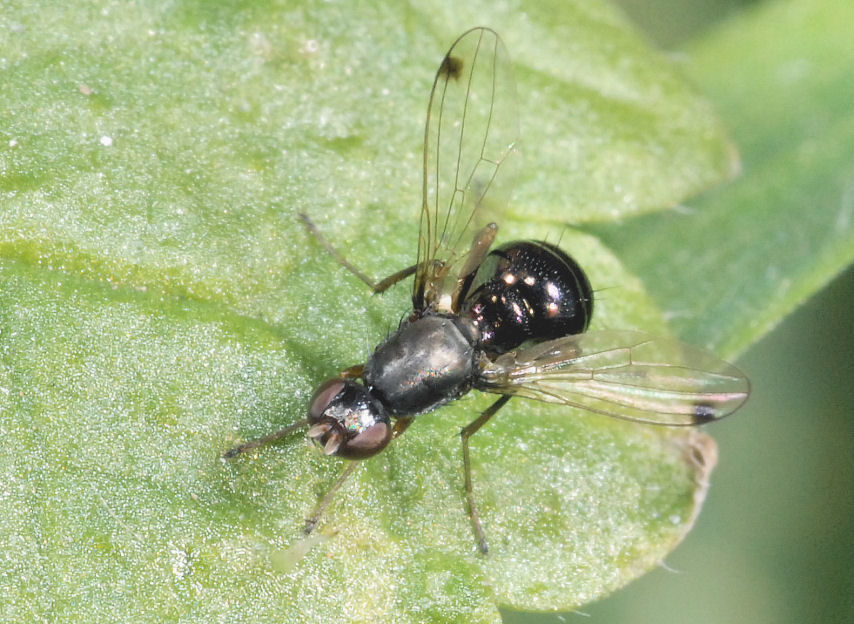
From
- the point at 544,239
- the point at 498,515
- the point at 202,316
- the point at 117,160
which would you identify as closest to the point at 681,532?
the point at 498,515

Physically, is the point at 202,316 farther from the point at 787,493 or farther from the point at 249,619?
the point at 787,493

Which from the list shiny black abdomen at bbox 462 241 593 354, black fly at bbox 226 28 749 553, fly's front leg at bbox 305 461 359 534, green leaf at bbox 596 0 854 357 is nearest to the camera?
fly's front leg at bbox 305 461 359 534

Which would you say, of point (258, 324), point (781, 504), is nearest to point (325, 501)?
point (258, 324)

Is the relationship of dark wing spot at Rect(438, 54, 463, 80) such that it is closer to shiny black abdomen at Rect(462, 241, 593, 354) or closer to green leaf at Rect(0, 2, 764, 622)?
green leaf at Rect(0, 2, 764, 622)

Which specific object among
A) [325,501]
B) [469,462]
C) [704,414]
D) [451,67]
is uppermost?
[451,67]

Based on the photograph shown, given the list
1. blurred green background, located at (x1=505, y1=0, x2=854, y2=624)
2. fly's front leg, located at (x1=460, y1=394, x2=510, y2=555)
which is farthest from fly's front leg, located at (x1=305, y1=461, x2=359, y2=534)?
blurred green background, located at (x1=505, y1=0, x2=854, y2=624)

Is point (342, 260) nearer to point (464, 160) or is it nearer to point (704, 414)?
point (464, 160)

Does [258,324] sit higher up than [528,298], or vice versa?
[528,298]

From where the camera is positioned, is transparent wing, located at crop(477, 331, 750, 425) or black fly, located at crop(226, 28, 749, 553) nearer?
black fly, located at crop(226, 28, 749, 553)
